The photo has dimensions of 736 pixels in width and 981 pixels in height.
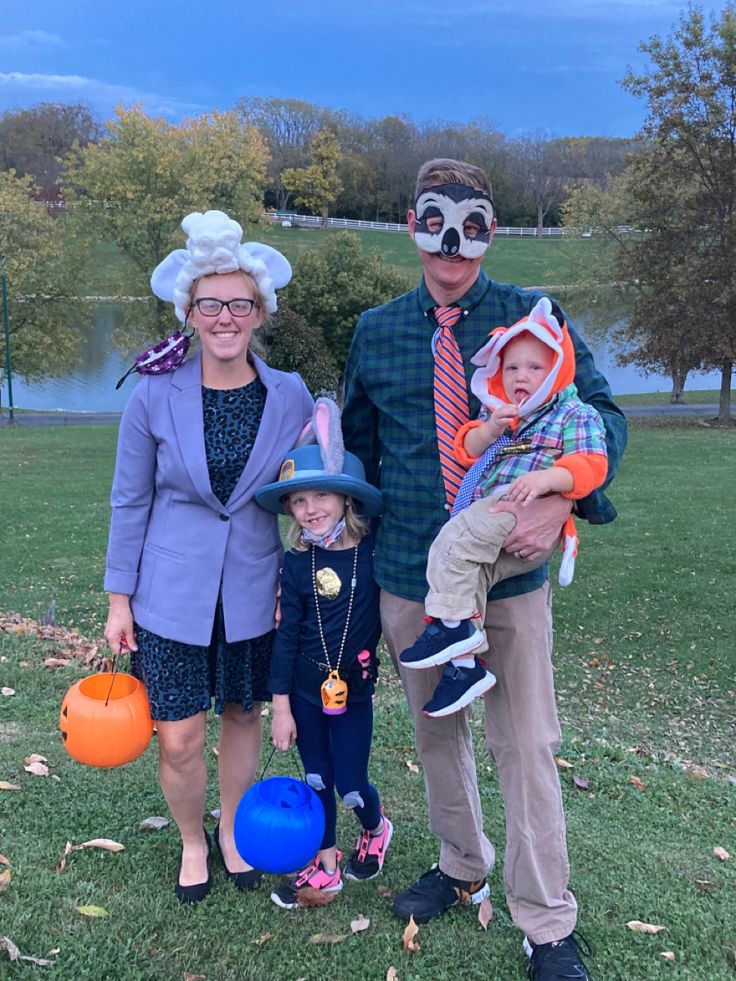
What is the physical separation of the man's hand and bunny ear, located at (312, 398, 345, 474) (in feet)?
2.00

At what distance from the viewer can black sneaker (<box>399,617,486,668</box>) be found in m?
2.71

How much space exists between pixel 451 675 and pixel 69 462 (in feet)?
58.1

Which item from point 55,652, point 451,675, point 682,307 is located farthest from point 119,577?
point 682,307

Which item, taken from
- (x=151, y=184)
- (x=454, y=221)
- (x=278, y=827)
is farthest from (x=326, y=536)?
(x=151, y=184)

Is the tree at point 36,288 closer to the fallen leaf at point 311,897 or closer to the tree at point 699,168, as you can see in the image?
the tree at point 699,168

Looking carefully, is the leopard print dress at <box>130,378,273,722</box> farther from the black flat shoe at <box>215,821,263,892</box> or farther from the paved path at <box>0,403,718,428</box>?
the paved path at <box>0,403,718,428</box>

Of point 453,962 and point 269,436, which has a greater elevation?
point 269,436

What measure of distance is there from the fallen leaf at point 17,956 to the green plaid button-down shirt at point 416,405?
1.64 metres

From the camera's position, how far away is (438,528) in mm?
2957

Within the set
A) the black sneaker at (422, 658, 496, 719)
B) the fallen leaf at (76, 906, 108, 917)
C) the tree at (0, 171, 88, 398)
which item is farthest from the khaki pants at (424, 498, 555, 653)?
the tree at (0, 171, 88, 398)

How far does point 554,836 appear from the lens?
287 centimetres

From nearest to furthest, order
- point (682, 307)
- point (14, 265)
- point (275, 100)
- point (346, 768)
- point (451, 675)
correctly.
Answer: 1. point (451, 675)
2. point (346, 768)
3. point (682, 307)
4. point (14, 265)
5. point (275, 100)

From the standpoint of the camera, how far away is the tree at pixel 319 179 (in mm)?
81688

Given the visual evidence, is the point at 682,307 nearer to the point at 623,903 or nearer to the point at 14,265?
the point at 14,265
